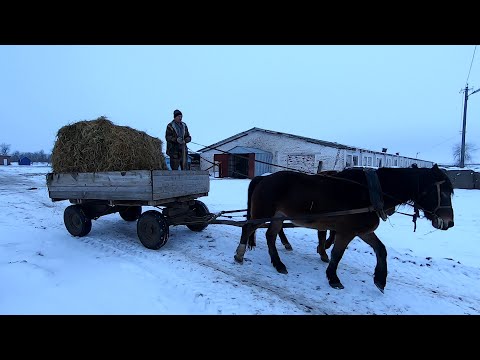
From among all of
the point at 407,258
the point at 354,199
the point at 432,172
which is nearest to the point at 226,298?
the point at 354,199

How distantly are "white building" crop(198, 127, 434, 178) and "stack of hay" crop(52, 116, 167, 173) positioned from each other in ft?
42.3

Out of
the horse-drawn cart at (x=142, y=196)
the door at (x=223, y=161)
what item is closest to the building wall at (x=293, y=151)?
the door at (x=223, y=161)

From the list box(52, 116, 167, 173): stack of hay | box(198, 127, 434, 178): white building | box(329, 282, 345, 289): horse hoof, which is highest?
box(198, 127, 434, 178): white building

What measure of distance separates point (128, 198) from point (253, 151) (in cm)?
1885

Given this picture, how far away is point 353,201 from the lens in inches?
162

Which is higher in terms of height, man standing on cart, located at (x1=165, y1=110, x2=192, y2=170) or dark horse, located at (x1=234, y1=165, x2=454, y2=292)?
man standing on cart, located at (x1=165, y1=110, x2=192, y2=170)

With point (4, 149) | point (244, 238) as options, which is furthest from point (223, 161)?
point (4, 149)

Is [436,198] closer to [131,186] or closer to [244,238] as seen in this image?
[244,238]

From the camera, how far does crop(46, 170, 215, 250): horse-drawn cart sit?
17.1 ft

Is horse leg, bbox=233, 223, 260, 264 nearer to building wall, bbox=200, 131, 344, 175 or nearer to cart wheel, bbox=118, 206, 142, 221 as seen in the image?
cart wheel, bbox=118, 206, 142, 221

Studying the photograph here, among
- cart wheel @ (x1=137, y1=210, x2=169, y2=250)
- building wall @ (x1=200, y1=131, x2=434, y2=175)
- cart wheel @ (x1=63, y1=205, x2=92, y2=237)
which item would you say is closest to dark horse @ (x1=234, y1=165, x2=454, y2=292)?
cart wheel @ (x1=137, y1=210, x2=169, y2=250)

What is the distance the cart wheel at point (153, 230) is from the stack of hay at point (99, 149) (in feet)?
3.96

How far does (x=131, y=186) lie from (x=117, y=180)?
0.39 metres

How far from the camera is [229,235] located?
657cm
